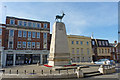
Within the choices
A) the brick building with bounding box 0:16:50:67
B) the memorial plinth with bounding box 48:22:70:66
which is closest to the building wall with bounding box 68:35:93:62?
the brick building with bounding box 0:16:50:67

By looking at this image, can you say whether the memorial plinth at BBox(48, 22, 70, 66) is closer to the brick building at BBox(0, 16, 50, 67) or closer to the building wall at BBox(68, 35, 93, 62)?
the brick building at BBox(0, 16, 50, 67)

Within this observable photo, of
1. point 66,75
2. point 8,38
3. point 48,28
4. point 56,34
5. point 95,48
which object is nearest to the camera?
point 66,75

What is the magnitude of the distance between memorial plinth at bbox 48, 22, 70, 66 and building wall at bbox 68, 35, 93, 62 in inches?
708

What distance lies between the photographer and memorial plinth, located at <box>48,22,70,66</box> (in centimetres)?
1694

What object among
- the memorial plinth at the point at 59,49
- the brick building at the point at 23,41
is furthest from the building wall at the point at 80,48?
the memorial plinth at the point at 59,49

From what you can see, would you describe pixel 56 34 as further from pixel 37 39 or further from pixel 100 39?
pixel 100 39

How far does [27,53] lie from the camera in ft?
97.6

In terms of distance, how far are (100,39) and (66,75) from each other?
119ft

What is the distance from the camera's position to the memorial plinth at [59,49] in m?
16.9

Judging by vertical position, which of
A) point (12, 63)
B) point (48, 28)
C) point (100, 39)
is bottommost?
point (12, 63)

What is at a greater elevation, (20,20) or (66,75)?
(20,20)

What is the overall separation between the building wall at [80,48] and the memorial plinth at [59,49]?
18.0 meters

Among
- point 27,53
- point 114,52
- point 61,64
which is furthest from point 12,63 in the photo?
point 114,52

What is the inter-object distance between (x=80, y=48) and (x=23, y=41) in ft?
69.0
